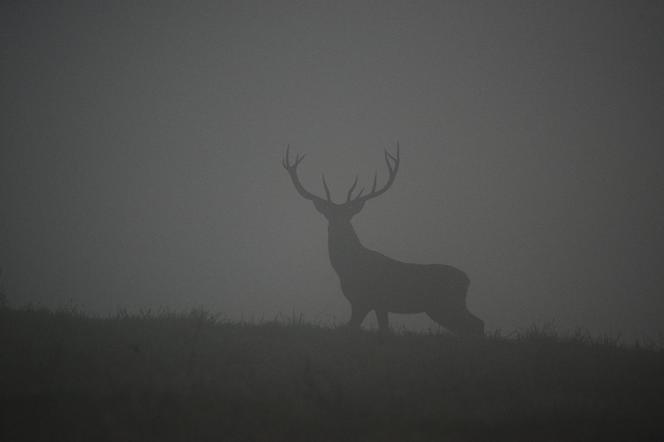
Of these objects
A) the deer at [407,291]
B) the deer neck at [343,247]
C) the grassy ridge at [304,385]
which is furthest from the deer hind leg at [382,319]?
the grassy ridge at [304,385]

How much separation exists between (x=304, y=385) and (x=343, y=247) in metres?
4.71

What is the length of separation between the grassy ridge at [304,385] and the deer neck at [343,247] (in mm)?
2431

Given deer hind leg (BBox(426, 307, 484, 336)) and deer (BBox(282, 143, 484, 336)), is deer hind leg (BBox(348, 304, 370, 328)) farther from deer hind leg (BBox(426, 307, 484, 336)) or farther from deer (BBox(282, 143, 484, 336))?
deer hind leg (BBox(426, 307, 484, 336))

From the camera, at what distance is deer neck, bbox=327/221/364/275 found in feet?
27.9

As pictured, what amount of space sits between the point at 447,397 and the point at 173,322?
459 cm

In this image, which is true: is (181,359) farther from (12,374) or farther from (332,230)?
(332,230)

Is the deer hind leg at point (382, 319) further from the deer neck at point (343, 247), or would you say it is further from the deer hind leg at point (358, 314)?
the deer neck at point (343, 247)

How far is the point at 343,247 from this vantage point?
8.70m

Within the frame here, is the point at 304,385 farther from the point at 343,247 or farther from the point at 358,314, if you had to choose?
the point at 343,247

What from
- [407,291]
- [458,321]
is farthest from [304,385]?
[458,321]

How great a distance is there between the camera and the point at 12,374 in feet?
13.1

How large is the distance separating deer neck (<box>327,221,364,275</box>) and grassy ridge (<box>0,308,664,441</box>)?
243 centimetres

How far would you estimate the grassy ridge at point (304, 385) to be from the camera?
321 cm

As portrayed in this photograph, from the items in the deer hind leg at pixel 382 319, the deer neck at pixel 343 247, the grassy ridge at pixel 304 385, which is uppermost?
the deer neck at pixel 343 247
